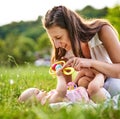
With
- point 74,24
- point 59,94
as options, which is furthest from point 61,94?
point 74,24

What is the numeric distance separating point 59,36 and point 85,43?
0.41 m

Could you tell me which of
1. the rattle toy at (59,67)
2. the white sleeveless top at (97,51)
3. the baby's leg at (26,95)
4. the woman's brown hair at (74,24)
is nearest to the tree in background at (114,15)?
the white sleeveless top at (97,51)

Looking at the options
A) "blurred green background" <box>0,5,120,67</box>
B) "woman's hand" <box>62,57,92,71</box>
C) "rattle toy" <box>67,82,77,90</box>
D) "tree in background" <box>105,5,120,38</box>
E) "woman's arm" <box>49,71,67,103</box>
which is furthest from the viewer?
"tree in background" <box>105,5,120,38</box>

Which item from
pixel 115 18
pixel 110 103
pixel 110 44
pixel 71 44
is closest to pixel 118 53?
pixel 110 44

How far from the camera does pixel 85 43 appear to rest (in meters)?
4.21

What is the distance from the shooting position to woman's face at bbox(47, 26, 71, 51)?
153 inches

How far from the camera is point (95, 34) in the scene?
4133 millimetres

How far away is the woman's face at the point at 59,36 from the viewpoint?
3.89m

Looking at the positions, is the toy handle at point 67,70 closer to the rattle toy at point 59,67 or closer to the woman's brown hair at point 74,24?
the rattle toy at point 59,67

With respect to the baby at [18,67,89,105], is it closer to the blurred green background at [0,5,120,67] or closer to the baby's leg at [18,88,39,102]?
the baby's leg at [18,88,39,102]

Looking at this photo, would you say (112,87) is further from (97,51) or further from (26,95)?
(26,95)

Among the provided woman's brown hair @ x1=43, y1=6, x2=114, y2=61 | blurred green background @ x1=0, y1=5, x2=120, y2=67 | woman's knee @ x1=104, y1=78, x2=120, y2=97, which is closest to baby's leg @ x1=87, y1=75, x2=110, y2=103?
woman's knee @ x1=104, y1=78, x2=120, y2=97

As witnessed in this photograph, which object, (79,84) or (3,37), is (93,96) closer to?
(79,84)

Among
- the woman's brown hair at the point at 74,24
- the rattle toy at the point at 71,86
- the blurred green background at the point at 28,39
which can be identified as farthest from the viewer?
the blurred green background at the point at 28,39
